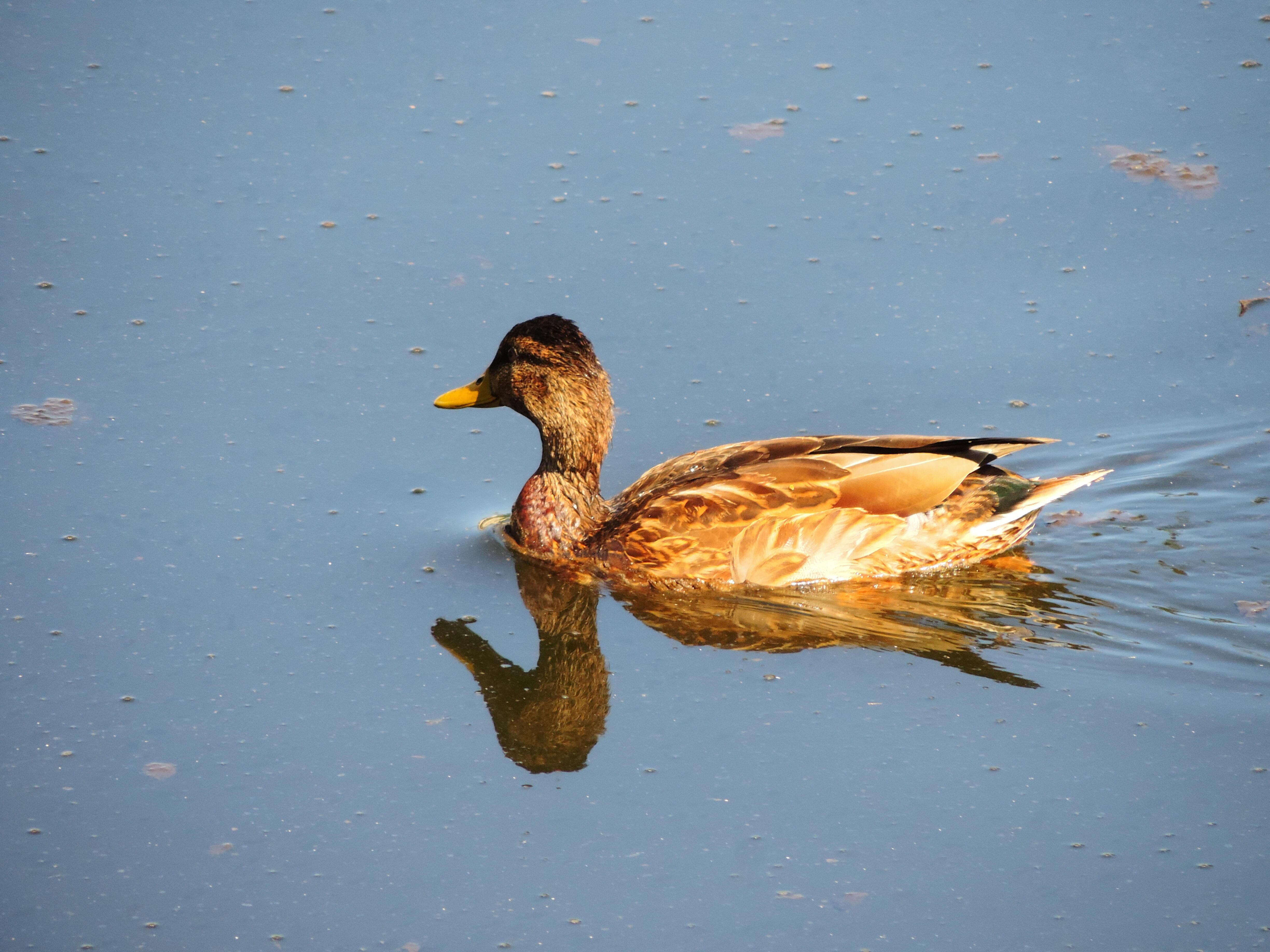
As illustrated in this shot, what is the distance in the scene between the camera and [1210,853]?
4926 mm

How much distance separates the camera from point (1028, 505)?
22.2ft

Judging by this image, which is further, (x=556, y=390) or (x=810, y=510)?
(x=556, y=390)

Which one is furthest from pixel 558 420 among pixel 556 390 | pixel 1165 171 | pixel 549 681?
pixel 1165 171

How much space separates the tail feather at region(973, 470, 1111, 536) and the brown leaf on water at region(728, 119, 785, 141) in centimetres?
334

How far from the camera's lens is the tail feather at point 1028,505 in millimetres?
6754

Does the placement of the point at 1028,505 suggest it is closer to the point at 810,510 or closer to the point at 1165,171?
the point at 810,510

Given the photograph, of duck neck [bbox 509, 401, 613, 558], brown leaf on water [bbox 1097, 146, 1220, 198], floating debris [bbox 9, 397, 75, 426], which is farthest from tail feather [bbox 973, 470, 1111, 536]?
floating debris [bbox 9, 397, 75, 426]

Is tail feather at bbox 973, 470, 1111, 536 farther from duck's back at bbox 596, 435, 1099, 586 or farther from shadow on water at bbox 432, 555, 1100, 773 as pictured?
shadow on water at bbox 432, 555, 1100, 773

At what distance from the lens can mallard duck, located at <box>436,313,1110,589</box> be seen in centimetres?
668

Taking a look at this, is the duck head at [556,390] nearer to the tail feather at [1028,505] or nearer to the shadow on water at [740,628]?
the shadow on water at [740,628]

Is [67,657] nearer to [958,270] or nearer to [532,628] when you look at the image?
[532,628]

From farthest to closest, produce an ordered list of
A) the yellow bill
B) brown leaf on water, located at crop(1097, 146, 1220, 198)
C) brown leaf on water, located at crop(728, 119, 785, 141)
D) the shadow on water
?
brown leaf on water, located at crop(728, 119, 785, 141)
brown leaf on water, located at crop(1097, 146, 1220, 198)
the yellow bill
the shadow on water

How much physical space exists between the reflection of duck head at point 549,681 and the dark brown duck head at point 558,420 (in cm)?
25

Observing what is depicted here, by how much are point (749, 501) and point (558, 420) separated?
3.20 feet
